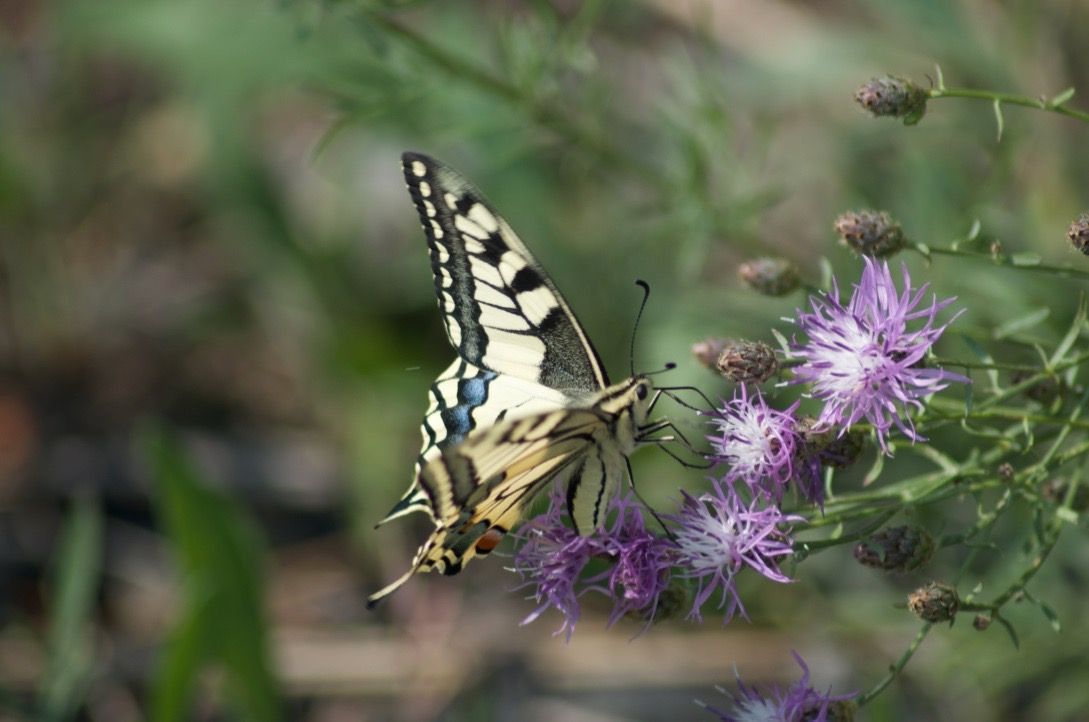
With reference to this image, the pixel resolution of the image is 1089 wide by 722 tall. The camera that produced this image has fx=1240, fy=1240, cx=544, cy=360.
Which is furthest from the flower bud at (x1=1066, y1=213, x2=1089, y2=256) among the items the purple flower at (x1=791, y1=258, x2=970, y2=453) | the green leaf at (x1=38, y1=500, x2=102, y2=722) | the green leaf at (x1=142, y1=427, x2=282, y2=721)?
the green leaf at (x1=38, y1=500, x2=102, y2=722)

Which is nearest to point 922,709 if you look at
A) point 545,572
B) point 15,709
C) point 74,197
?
point 545,572

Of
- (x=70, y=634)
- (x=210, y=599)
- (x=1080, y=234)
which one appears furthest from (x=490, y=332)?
(x=70, y=634)

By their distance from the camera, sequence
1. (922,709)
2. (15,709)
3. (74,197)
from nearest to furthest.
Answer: (15,709) < (922,709) < (74,197)

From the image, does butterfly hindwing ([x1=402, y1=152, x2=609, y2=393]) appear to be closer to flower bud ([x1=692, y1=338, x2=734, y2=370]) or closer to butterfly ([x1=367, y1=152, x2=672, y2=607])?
butterfly ([x1=367, y1=152, x2=672, y2=607])

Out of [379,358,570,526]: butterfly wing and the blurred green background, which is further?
the blurred green background

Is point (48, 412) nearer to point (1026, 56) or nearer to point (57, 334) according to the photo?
point (57, 334)

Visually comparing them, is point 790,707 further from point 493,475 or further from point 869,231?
point 869,231
